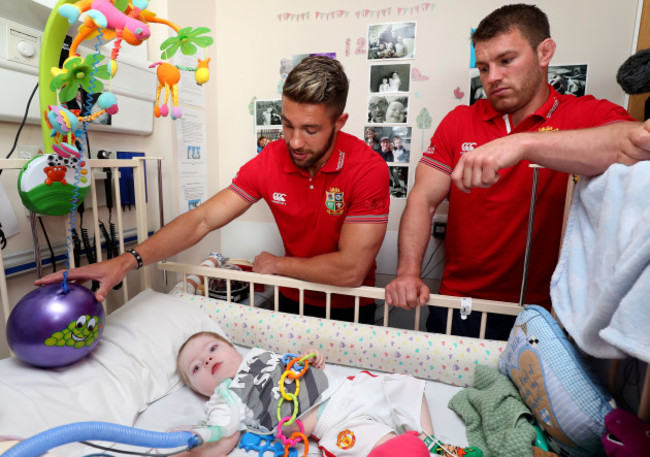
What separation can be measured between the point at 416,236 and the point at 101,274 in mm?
1038

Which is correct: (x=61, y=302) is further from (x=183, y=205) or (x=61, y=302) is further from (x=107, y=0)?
(x=183, y=205)

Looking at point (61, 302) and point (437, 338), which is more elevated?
point (61, 302)

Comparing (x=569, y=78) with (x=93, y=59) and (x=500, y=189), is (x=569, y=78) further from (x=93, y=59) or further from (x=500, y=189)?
(x=93, y=59)

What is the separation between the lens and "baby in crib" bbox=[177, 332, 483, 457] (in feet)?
2.89

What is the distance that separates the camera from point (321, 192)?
136 centimetres

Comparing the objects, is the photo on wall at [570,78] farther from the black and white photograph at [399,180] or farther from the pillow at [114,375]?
the pillow at [114,375]

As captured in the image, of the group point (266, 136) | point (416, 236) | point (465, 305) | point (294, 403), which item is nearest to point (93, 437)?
point (294, 403)

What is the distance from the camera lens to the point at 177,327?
124 centimetres

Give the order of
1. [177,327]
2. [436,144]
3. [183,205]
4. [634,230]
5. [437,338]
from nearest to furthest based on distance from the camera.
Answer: [634,230] < [437,338] < [177,327] < [436,144] < [183,205]

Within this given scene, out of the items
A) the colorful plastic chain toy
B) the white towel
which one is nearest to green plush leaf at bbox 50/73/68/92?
the colorful plastic chain toy

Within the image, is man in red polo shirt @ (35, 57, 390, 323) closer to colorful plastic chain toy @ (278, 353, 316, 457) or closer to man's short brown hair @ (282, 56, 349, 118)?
man's short brown hair @ (282, 56, 349, 118)

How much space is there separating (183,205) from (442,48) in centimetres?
144

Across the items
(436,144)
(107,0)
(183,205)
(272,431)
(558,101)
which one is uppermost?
(107,0)

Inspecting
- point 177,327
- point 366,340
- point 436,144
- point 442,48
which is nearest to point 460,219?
point 436,144
